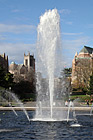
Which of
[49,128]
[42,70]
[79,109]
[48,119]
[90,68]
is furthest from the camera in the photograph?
[90,68]

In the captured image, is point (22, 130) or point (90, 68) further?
point (90, 68)

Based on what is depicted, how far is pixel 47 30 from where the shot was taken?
2584 cm

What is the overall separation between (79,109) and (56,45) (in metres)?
13.9

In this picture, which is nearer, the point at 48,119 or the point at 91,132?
the point at 91,132

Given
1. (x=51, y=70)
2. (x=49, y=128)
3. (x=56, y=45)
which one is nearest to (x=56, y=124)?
(x=49, y=128)

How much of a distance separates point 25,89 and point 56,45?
46.0 metres

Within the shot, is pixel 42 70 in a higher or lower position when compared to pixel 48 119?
higher

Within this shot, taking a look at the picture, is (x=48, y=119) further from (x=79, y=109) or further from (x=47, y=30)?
(x=79, y=109)

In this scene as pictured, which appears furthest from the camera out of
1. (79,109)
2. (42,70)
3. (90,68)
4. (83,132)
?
(90,68)

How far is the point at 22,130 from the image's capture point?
19.2 m

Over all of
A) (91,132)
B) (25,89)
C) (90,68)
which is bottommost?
(91,132)

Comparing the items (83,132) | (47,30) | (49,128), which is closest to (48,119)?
(49,128)

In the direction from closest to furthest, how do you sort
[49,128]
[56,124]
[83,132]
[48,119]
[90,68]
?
1. [83,132]
2. [49,128]
3. [56,124]
4. [48,119]
5. [90,68]

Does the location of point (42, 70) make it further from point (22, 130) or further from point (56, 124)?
point (22, 130)
